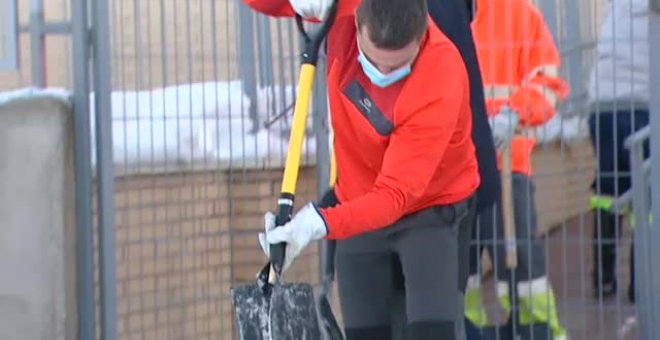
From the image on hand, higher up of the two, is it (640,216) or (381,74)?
(381,74)

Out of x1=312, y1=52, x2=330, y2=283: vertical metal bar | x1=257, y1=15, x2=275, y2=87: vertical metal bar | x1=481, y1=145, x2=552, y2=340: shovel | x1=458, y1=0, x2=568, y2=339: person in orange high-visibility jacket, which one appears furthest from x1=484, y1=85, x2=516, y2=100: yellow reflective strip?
x1=257, y1=15, x2=275, y2=87: vertical metal bar

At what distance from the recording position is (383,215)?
14.8 ft

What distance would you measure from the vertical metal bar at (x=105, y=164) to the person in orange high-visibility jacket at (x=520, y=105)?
59.7 inches

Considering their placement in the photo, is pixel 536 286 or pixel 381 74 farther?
pixel 536 286

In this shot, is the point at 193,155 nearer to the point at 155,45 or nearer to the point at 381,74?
the point at 155,45

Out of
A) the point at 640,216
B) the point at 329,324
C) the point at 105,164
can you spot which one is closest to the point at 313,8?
the point at 329,324

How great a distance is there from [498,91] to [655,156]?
934mm

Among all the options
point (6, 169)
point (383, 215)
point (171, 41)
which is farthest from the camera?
point (171, 41)

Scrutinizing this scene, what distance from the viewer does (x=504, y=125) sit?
619cm

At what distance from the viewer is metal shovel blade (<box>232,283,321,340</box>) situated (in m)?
4.74

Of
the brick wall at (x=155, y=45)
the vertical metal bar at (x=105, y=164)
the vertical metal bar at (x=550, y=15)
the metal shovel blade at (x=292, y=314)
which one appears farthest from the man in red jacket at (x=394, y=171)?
the vertical metal bar at (x=550, y=15)

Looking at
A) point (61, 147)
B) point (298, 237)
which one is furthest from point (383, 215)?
point (61, 147)

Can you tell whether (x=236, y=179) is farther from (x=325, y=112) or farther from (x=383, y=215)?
(x=383, y=215)

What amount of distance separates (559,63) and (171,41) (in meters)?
1.62
